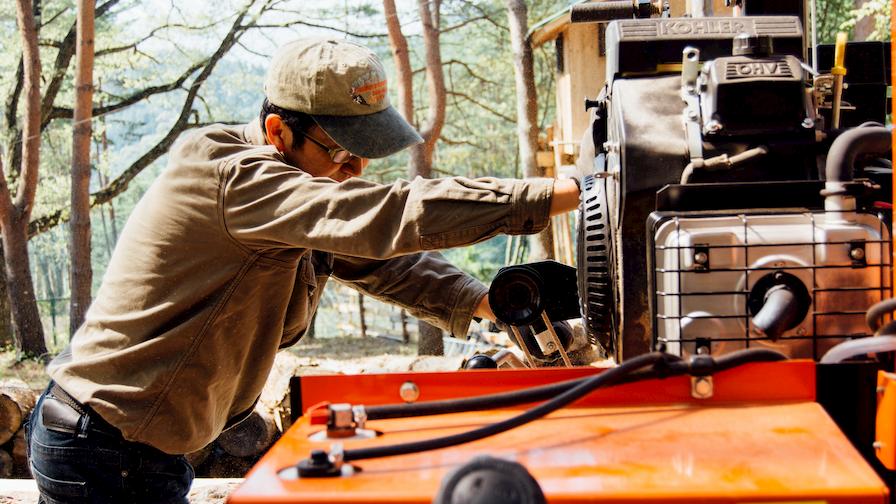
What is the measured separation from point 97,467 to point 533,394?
4.38ft

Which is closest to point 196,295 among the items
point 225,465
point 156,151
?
point 225,465

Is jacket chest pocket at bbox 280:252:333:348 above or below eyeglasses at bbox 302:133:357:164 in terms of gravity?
below

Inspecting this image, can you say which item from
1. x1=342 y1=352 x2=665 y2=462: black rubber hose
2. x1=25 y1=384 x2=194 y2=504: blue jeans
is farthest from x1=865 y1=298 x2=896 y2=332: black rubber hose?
x1=25 y1=384 x2=194 y2=504: blue jeans

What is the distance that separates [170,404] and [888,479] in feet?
5.24

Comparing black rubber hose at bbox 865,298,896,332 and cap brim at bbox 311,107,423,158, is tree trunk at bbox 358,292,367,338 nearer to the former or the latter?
cap brim at bbox 311,107,423,158

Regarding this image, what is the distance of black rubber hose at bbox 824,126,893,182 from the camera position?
1767 mm

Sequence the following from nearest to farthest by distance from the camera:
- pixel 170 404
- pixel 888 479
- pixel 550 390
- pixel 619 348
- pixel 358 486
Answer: pixel 358 486 < pixel 550 390 < pixel 888 479 < pixel 619 348 < pixel 170 404

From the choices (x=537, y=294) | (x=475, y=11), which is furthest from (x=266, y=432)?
(x=475, y=11)

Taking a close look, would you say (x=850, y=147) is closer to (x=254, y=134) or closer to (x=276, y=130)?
(x=276, y=130)

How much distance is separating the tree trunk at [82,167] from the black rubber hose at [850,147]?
1173 centimetres

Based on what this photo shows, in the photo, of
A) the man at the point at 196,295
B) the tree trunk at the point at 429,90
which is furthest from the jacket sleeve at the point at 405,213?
the tree trunk at the point at 429,90

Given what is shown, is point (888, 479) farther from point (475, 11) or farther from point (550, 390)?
point (475, 11)

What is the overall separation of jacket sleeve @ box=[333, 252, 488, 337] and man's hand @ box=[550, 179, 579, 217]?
2.27 ft

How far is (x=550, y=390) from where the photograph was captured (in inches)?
61.5
